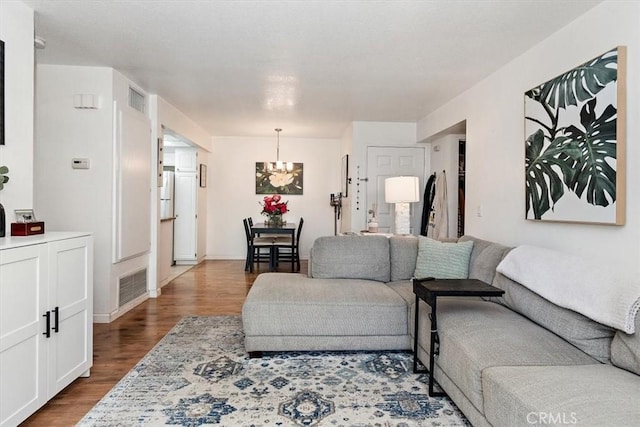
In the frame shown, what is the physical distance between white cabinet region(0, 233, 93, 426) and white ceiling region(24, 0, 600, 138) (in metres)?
1.61

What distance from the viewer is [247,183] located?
7.80 m

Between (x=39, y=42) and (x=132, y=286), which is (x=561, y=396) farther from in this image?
(x=132, y=286)

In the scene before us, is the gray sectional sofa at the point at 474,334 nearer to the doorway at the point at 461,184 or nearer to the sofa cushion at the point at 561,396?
the sofa cushion at the point at 561,396

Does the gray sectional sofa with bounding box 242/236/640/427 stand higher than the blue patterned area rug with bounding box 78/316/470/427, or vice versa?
the gray sectional sofa with bounding box 242/236/640/427

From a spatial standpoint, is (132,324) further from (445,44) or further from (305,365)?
(445,44)

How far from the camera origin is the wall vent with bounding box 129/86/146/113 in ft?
13.9

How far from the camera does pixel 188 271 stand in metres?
6.52

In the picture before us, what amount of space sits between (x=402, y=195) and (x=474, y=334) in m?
2.65

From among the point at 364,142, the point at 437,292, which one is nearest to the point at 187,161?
the point at 364,142

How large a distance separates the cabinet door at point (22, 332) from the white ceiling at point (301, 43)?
1712 mm

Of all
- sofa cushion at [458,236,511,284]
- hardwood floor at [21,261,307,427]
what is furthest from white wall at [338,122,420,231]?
sofa cushion at [458,236,511,284]

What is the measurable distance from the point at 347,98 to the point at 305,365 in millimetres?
3145

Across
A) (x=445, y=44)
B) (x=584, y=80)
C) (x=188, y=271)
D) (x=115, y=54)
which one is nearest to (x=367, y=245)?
(x=445, y=44)

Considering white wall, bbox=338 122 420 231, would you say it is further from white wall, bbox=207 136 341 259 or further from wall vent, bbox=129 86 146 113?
wall vent, bbox=129 86 146 113
